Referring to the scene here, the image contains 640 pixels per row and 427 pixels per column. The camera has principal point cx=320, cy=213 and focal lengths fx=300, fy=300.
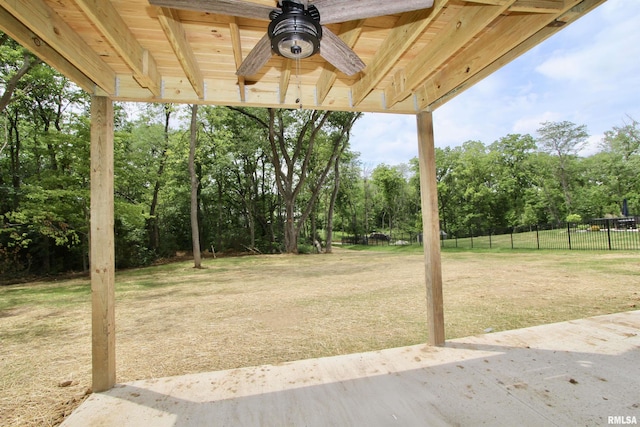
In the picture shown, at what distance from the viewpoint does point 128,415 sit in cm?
183

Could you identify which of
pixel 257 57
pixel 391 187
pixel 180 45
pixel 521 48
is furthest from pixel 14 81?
pixel 391 187

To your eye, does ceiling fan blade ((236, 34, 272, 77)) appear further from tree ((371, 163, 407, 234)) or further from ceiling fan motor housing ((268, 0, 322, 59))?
tree ((371, 163, 407, 234))

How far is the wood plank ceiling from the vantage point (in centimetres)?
157

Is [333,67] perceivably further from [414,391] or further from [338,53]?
[414,391]

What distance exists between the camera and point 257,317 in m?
4.41

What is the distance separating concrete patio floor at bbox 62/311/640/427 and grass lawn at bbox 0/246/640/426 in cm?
48

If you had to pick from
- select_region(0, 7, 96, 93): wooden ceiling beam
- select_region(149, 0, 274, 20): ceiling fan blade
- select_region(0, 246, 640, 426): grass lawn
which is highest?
select_region(0, 7, 96, 93): wooden ceiling beam

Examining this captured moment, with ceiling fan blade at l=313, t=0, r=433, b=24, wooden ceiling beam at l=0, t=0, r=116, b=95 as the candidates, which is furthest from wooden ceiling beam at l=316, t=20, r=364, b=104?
wooden ceiling beam at l=0, t=0, r=116, b=95

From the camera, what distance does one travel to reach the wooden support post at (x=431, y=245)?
2693 millimetres

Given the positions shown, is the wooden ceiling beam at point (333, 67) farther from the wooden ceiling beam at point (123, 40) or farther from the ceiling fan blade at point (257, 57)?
the wooden ceiling beam at point (123, 40)

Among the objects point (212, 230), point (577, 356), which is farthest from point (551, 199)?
point (577, 356)

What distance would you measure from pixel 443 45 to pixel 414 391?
2312 millimetres

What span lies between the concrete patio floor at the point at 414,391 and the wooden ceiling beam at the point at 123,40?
217 cm

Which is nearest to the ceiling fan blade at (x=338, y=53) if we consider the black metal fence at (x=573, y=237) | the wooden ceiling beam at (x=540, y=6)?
the wooden ceiling beam at (x=540, y=6)
